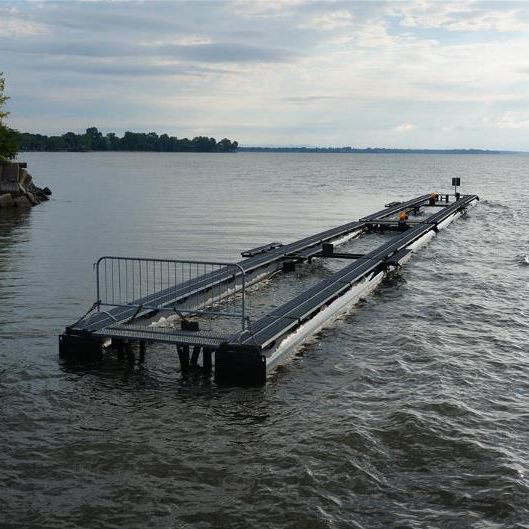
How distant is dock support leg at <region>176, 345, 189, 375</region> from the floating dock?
2cm

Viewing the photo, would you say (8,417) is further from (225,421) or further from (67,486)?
(225,421)

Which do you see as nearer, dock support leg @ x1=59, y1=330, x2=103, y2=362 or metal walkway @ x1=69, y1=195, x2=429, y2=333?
dock support leg @ x1=59, y1=330, x2=103, y2=362

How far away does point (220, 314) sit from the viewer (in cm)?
1195

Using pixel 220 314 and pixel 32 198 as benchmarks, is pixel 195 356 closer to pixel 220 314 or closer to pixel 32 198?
pixel 220 314

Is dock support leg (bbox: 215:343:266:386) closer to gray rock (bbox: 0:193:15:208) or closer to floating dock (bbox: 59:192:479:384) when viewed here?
floating dock (bbox: 59:192:479:384)

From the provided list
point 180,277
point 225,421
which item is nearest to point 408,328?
point 225,421

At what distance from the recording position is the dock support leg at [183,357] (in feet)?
39.7

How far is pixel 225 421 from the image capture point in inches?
395

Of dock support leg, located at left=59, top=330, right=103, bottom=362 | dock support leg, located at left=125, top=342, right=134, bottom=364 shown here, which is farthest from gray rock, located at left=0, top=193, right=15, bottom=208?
dock support leg, located at left=125, top=342, right=134, bottom=364

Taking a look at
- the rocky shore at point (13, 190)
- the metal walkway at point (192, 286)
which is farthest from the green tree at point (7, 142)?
the metal walkway at point (192, 286)

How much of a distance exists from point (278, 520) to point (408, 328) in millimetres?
8747

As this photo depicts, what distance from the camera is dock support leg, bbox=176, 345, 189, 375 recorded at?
12.1 m

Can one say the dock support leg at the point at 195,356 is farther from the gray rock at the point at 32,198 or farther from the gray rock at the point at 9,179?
the gray rock at the point at 32,198

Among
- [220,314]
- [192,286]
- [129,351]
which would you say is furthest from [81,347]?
[192,286]
